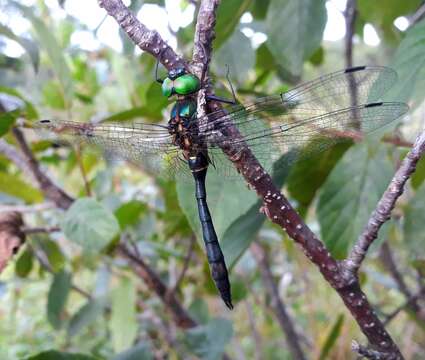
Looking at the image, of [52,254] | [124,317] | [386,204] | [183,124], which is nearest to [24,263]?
[52,254]

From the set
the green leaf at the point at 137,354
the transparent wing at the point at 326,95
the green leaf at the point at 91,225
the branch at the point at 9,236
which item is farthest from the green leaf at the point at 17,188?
the transparent wing at the point at 326,95

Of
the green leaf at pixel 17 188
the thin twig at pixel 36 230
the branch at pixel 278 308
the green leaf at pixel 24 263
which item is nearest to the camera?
the thin twig at pixel 36 230

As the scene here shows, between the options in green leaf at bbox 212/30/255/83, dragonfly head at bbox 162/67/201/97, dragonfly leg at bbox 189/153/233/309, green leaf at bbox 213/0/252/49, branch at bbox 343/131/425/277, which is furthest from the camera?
green leaf at bbox 212/30/255/83

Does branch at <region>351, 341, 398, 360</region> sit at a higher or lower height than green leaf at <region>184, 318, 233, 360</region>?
lower

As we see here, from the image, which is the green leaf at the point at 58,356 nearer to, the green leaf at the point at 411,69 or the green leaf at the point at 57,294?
the green leaf at the point at 57,294

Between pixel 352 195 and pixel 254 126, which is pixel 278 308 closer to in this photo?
pixel 352 195

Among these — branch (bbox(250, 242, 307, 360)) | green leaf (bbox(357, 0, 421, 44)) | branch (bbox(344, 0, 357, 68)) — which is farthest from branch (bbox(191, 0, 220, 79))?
branch (bbox(250, 242, 307, 360))

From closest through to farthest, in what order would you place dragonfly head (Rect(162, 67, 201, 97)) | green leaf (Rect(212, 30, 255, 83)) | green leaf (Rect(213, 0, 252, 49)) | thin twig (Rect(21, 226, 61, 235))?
1. dragonfly head (Rect(162, 67, 201, 97))
2. green leaf (Rect(213, 0, 252, 49))
3. thin twig (Rect(21, 226, 61, 235))
4. green leaf (Rect(212, 30, 255, 83))

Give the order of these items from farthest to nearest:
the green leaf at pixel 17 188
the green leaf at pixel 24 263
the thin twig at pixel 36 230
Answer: the green leaf at pixel 24 263
the green leaf at pixel 17 188
the thin twig at pixel 36 230

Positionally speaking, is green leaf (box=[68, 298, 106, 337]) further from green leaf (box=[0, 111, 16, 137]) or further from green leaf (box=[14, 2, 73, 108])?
green leaf (box=[0, 111, 16, 137])
